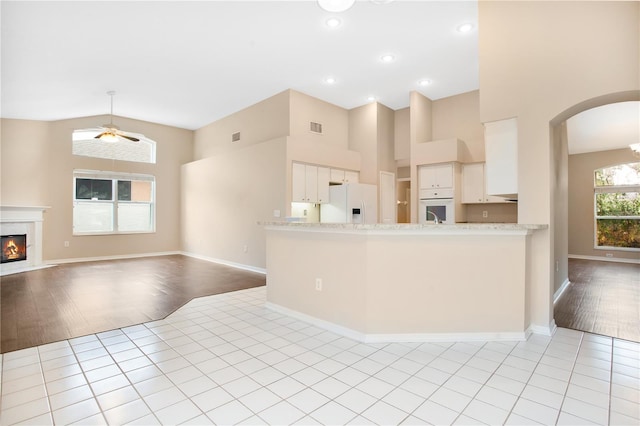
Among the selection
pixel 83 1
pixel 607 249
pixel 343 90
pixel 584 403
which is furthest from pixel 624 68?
pixel 607 249

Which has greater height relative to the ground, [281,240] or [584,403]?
[281,240]

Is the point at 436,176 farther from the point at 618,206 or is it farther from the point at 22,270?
the point at 22,270

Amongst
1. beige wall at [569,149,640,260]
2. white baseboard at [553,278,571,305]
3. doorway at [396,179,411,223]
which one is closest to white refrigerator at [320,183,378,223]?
doorway at [396,179,411,223]

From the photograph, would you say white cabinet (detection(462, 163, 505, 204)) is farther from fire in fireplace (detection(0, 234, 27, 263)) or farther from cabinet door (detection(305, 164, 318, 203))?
fire in fireplace (detection(0, 234, 27, 263))

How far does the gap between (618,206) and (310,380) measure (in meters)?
9.99

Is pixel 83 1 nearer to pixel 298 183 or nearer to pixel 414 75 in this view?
pixel 298 183

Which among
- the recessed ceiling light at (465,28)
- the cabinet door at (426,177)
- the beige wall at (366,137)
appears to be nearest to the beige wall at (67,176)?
the beige wall at (366,137)

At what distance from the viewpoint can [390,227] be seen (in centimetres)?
283

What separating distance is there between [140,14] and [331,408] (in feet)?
14.3

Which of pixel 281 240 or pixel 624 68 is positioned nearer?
pixel 624 68

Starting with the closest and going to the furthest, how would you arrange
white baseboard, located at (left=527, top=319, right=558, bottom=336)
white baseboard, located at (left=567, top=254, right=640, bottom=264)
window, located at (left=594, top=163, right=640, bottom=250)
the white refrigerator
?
white baseboard, located at (left=527, top=319, right=558, bottom=336), the white refrigerator, white baseboard, located at (left=567, top=254, right=640, bottom=264), window, located at (left=594, top=163, right=640, bottom=250)

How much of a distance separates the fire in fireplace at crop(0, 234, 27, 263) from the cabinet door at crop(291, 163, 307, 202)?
570cm

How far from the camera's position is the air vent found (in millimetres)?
6301

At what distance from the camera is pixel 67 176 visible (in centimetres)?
724
